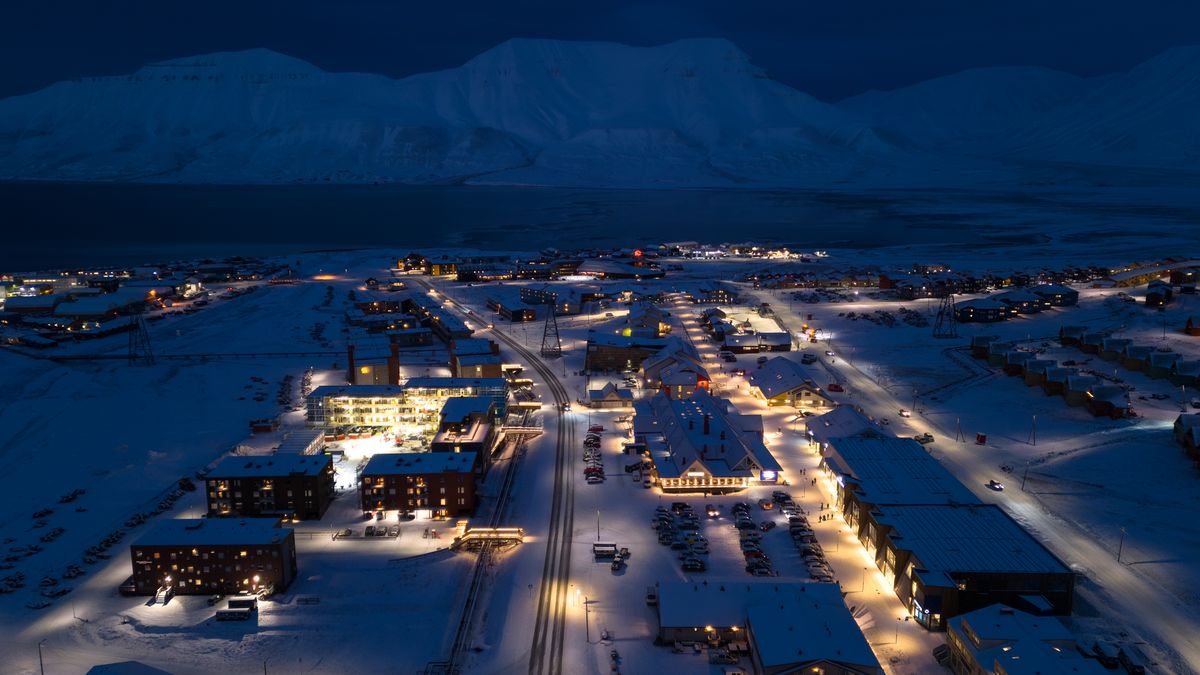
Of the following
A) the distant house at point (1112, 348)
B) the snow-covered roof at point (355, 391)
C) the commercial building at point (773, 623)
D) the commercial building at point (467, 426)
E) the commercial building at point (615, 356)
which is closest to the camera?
the commercial building at point (773, 623)

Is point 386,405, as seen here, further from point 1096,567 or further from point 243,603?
point 1096,567

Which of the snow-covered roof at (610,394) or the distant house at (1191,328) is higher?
the distant house at (1191,328)

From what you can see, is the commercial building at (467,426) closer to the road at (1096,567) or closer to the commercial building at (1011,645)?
the commercial building at (1011,645)

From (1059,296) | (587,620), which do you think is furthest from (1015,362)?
(587,620)

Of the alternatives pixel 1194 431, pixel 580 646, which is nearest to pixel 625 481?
pixel 580 646

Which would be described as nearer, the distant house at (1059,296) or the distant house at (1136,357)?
the distant house at (1136,357)

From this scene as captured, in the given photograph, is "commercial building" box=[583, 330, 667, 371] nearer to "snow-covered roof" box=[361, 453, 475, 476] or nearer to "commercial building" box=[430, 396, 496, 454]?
"commercial building" box=[430, 396, 496, 454]

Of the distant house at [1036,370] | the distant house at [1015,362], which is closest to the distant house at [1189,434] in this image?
the distant house at [1036,370]
